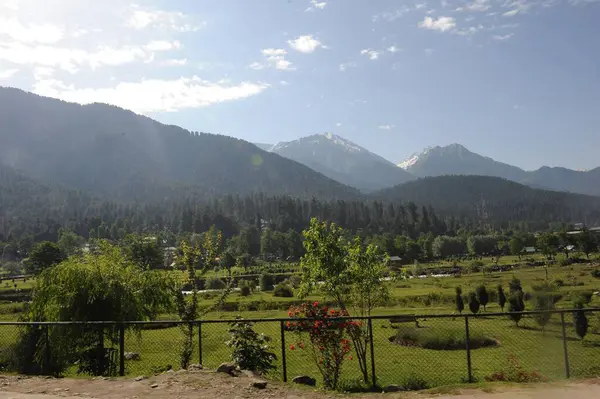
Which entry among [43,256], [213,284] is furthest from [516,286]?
[43,256]

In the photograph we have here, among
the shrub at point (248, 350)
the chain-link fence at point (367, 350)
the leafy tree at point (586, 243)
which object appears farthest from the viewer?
the leafy tree at point (586, 243)

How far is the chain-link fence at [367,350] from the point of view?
39.5 feet

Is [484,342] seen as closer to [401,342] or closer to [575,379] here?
[401,342]

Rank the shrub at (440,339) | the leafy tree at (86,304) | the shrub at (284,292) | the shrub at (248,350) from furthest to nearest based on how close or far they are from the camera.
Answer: the shrub at (284,292) → the shrub at (440,339) → the leafy tree at (86,304) → the shrub at (248,350)

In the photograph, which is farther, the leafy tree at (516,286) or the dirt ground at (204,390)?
the leafy tree at (516,286)

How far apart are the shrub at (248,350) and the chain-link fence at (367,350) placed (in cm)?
59

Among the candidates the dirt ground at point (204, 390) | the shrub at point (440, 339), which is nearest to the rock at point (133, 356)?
the dirt ground at point (204, 390)

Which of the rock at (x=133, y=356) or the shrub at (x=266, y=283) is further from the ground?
the rock at (x=133, y=356)

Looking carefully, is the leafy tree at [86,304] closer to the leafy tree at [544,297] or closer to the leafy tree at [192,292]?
the leafy tree at [192,292]

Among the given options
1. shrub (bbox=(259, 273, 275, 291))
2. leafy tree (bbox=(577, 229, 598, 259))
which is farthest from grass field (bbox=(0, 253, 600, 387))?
leafy tree (bbox=(577, 229, 598, 259))

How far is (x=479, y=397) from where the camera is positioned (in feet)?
29.9

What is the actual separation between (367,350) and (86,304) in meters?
16.7

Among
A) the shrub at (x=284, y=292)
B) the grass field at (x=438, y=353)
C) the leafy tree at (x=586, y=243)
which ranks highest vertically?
the leafy tree at (x=586, y=243)

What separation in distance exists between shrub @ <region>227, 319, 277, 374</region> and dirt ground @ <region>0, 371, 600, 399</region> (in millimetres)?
2060
